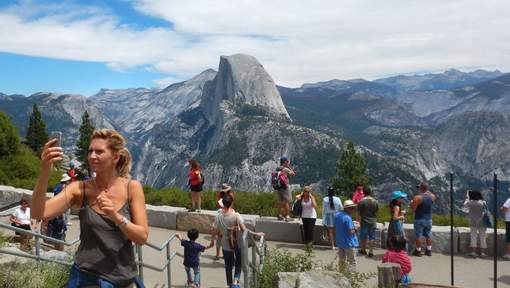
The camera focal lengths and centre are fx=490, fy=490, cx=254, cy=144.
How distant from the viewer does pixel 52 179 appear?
1842 cm

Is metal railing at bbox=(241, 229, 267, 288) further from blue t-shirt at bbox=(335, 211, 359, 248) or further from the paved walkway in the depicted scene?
blue t-shirt at bbox=(335, 211, 359, 248)

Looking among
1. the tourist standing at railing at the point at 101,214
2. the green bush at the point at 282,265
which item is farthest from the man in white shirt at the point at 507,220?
the tourist standing at railing at the point at 101,214

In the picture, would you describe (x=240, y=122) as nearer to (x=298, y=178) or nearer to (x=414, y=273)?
(x=298, y=178)

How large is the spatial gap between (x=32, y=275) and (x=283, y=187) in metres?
7.40

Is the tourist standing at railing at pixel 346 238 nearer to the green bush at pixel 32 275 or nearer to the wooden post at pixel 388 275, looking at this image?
the wooden post at pixel 388 275

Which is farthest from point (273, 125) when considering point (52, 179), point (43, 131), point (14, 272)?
point (14, 272)

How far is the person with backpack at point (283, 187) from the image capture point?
12422mm

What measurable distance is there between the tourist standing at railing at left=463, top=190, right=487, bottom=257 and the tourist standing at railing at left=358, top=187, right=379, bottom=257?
216 centimetres

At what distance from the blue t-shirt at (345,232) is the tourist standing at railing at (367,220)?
1.53m

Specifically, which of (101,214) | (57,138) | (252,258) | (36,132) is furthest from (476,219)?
(36,132)

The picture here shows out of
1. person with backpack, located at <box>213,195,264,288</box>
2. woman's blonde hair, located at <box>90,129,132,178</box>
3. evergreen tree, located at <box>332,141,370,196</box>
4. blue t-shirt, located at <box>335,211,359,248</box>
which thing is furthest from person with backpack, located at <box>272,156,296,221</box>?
evergreen tree, located at <box>332,141,370,196</box>

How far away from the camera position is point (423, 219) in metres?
11.3

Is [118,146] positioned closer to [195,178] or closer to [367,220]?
[367,220]

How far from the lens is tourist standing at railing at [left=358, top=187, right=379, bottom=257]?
434 inches
